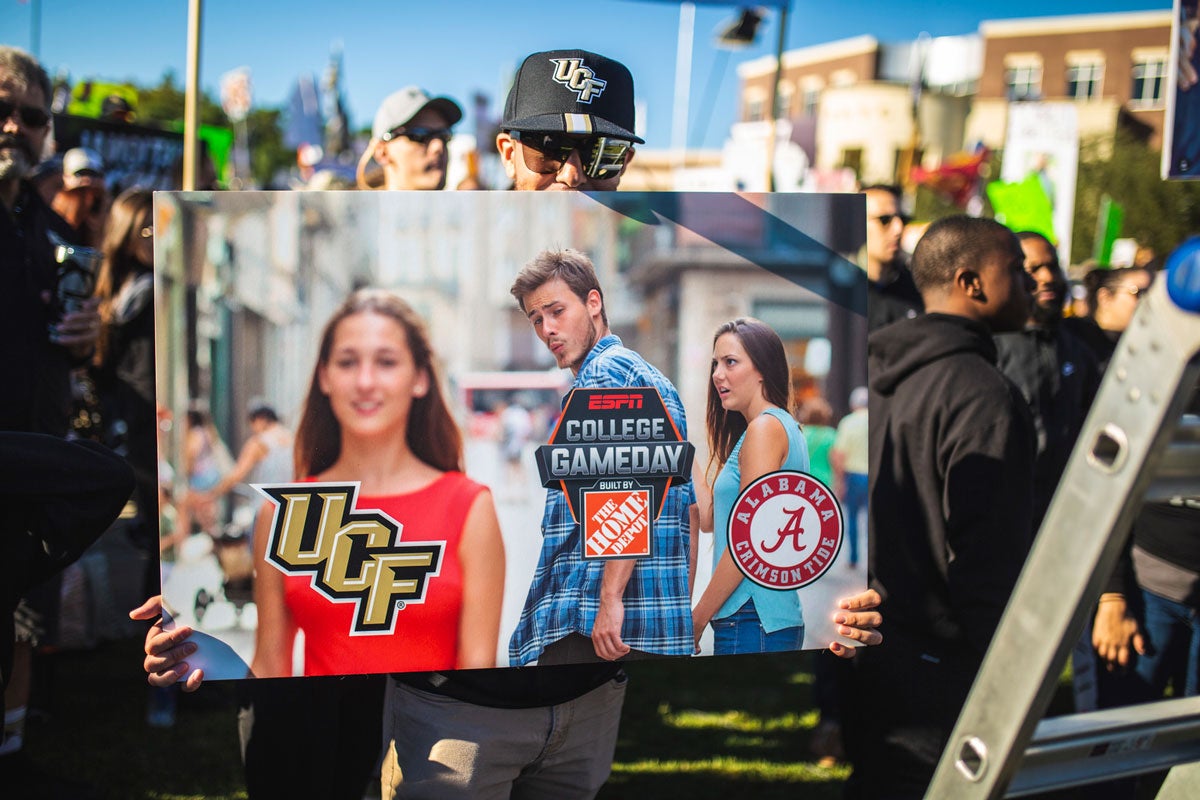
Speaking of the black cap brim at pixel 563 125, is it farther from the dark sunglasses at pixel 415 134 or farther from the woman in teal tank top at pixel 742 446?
the dark sunglasses at pixel 415 134

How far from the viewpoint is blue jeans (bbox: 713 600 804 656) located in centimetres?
195

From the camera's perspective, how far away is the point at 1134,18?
47781mm

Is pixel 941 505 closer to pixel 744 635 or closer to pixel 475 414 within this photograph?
pixel 744 635

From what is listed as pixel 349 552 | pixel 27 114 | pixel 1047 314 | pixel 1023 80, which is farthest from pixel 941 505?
pixel 1023 80

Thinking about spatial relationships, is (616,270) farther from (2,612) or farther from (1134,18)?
(1134,18)

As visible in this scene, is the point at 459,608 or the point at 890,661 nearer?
the point at 459,608

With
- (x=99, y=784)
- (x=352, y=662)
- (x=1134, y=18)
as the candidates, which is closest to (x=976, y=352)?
(x=352, y=662)

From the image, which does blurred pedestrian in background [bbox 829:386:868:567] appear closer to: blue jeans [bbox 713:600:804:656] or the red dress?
blue jeans [bbox 713:600:804:656]

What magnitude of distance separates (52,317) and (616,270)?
1.94 meters

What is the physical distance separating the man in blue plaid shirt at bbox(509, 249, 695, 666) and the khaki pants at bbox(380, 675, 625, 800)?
0.19 metres

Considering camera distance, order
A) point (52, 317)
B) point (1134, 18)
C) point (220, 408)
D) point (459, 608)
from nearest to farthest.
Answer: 1. point (220, 408)
2. point (459, 608)
3. point (52, 317)
4. point (1134, 18)

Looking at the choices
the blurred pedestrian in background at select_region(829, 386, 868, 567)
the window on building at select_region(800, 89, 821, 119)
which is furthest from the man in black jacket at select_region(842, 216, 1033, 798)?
the window on building at select_region(800, 89, 821, 119)

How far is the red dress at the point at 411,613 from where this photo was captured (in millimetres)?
1823

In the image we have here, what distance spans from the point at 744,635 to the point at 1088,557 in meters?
0.98
